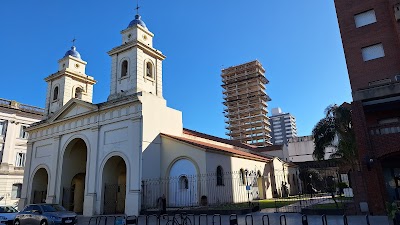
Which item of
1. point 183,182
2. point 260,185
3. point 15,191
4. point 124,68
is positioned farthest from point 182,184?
point 15,191

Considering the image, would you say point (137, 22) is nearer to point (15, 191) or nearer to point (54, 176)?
point (54, 176)

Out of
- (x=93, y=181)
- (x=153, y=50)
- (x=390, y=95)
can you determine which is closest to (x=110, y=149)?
(x=93, y=181)

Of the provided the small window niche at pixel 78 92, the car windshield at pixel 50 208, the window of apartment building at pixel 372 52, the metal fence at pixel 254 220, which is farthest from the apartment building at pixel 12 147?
the window of apartment building at pixel 372 52

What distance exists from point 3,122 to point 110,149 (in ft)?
Result: 75.6

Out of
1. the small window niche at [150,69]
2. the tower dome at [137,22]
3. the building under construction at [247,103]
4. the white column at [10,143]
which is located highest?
the building under construction at [247,103]

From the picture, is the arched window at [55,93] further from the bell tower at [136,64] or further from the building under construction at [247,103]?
the building under construction at [247,103]

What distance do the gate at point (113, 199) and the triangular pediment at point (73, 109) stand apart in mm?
6697

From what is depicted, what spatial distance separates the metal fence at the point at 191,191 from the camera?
22.0m

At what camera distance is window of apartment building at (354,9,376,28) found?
2181cm

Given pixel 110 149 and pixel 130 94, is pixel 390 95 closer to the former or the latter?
pixel 130 94

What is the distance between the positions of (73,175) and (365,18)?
27.4 m

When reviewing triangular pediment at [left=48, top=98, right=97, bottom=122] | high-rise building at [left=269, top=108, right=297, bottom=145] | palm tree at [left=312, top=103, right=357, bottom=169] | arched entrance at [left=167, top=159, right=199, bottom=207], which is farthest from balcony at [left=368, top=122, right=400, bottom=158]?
high-rise building at [left=269, top=108, right=297, bottom=145]

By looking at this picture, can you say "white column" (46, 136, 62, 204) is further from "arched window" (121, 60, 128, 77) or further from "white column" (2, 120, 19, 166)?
"white column" (2, 120, 19, 166)

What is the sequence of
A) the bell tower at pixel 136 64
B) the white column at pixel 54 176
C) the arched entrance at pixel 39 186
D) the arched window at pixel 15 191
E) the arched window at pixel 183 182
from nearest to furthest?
the arched window at pixel 183 182 < the bell tower at pixel 136 64 < the white column at pixel 54 176 < the arched entrance at pixel 39 186 < the arched window at pixel 15 191
